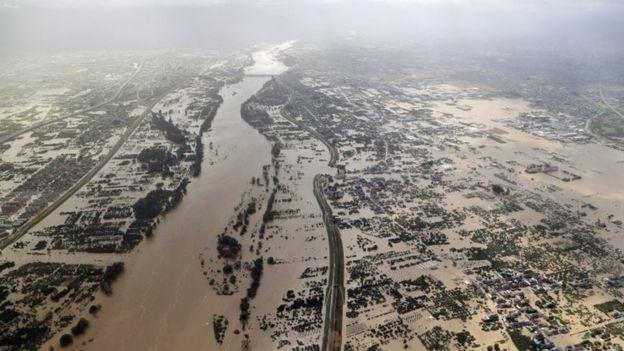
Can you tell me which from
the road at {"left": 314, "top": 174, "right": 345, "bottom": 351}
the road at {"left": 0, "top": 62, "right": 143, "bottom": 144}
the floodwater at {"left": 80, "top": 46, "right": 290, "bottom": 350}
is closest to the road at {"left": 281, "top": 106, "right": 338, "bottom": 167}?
the floodwater at {"left": 80, "top": 46, "right": 290, "bottom": 350}

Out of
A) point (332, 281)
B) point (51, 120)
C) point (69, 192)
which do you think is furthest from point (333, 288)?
point (51, 120)

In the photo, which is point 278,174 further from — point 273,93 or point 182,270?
point 273,93

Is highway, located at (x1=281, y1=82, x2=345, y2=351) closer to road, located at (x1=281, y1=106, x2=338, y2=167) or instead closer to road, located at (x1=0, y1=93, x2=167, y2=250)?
road, located at (x1=281, y1=106, x2=338, y2=167)

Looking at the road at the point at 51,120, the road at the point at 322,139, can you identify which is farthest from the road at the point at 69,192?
the road at the point at 322,139

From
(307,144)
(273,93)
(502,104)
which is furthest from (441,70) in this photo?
(307,144)

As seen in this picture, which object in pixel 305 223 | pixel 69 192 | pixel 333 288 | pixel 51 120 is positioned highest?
pixel 51 120

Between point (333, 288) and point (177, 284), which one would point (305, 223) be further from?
point (177, 284)

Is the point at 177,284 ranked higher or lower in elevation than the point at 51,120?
lower
